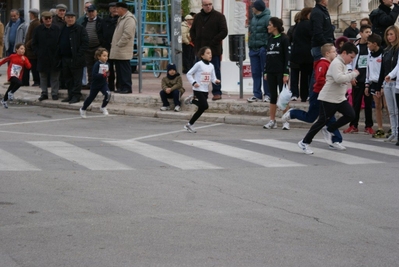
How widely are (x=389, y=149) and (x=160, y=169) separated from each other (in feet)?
13.3

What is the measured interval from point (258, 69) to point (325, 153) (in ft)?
16.3

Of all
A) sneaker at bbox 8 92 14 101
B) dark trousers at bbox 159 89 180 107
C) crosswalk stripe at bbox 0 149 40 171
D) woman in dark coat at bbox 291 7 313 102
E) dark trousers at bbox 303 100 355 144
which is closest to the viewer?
crosswalk stripe at bbox 0 149 40 171

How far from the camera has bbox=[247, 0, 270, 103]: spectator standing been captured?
1653cm

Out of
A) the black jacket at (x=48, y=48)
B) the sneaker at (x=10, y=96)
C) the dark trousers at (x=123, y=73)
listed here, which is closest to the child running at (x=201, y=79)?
the dark trousers at (x=123, y=73)

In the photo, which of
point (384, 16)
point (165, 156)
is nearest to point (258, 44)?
point (384, 16)

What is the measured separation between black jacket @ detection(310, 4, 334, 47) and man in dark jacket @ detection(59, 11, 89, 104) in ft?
17.7

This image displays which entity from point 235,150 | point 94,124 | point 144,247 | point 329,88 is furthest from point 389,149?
point 144,247

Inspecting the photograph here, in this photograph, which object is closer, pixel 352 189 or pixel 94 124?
pixel 352 189

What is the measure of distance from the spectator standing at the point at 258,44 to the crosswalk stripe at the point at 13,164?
6.62 m

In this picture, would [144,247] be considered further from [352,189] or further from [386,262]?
[352,189]

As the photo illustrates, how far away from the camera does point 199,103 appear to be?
47.6ft

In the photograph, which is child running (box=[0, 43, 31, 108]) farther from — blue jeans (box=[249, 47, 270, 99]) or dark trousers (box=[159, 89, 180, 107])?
blue jeans (box=[249, 47, 270, 99])

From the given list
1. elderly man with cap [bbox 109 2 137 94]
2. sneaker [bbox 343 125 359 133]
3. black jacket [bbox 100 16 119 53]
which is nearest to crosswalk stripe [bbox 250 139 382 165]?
sneaker [bbox 343 125 359 133]

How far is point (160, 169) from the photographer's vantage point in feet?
34.4
